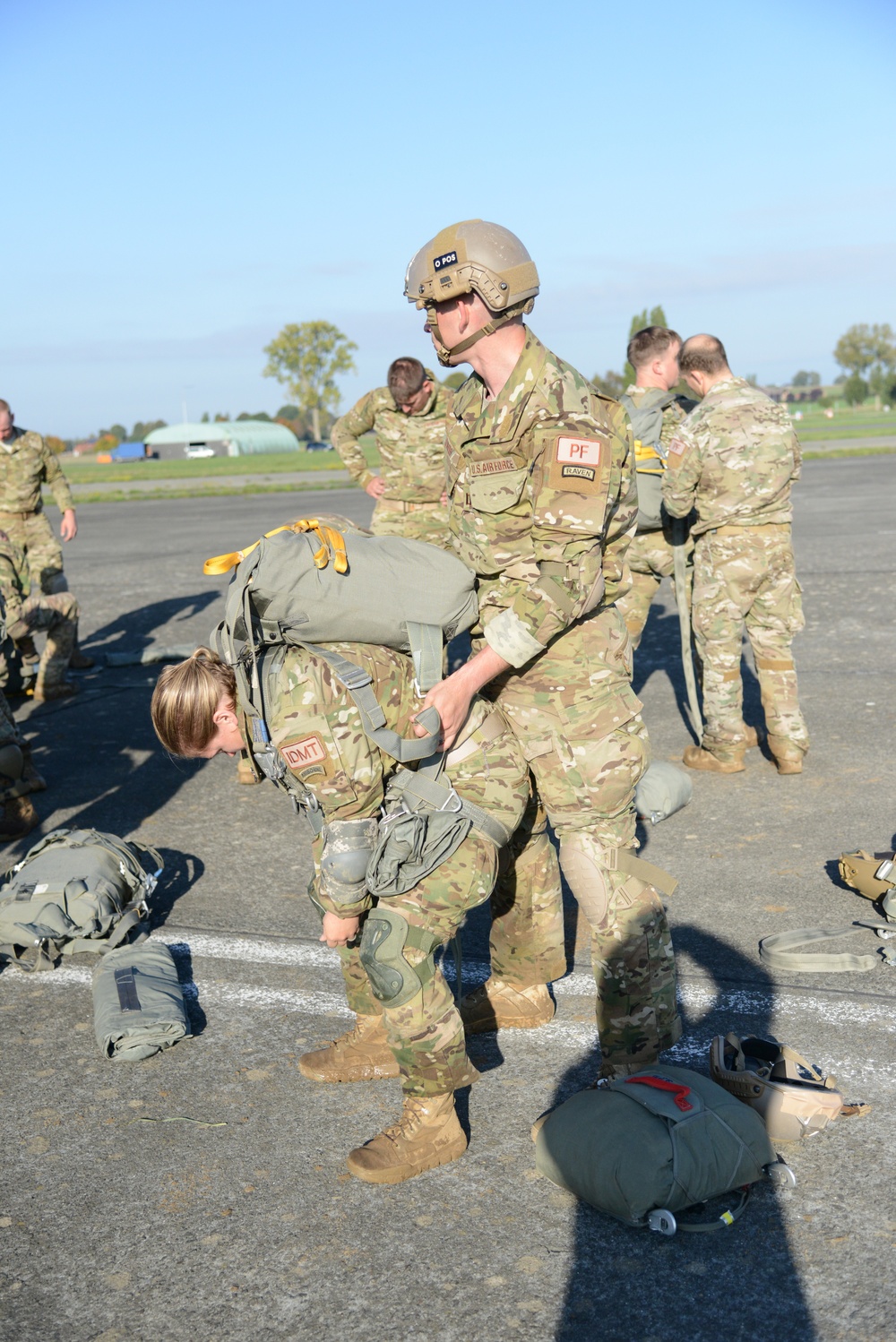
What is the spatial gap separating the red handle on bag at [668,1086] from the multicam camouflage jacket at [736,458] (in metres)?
4.06

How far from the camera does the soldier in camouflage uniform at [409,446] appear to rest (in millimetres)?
8688

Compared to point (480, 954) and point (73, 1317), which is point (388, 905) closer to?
point (73, 1317)

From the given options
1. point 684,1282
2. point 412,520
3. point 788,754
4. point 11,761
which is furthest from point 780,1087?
point 412,520

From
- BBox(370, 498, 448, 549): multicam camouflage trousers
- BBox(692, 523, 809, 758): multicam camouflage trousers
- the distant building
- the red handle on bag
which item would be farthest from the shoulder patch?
the distant building

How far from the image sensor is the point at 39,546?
10500 mm

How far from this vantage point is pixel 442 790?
320 centimetres

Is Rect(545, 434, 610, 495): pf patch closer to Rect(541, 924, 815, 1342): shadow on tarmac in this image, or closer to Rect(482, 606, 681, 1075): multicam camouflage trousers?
Rect(482, 606, 681, 1075): multicam camouflage trousers

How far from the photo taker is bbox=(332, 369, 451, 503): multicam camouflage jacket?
8875 mm

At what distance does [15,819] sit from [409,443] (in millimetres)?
4232

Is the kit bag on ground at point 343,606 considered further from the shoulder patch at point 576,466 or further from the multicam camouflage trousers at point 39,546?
the multicam camouflage trousers at point 39,546

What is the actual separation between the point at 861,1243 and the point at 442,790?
1.52 meters

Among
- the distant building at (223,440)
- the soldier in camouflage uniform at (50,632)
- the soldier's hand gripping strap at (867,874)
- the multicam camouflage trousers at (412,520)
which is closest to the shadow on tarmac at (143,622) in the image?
the soldier in camouflage uniform at (50,632)

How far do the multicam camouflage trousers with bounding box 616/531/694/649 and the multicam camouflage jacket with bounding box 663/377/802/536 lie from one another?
0.85 metres

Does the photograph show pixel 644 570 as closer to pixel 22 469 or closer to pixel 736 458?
pixel 736 458
